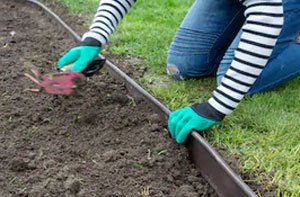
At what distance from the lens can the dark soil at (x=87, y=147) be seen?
1.59 m

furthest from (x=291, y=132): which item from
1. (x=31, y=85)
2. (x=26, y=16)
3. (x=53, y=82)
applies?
(x=26, y=16)

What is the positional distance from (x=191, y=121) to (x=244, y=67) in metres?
0.37

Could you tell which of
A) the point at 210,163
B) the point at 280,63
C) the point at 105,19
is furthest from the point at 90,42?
the point at 280,63

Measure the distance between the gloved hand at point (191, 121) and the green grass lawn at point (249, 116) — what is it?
0.12m

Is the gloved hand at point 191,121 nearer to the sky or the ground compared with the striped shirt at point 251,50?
nearer to the ground

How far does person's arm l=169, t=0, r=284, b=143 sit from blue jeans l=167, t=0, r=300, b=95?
0.68 meters

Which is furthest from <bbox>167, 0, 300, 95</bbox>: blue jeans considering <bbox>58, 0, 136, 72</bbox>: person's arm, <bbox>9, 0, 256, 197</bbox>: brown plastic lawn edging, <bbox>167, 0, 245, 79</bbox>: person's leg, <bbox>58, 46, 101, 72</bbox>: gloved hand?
<bbox>58, 46, 101, 72</bbox>: gloved hand

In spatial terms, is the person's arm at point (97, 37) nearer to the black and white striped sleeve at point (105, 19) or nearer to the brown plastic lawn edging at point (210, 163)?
the black and white striped sleeve at point (105, 19)

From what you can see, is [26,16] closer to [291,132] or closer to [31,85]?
[31,85]

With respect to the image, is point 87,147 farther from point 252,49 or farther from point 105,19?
point 252,49

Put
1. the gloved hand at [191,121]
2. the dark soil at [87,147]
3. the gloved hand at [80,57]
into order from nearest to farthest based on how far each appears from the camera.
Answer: the dark soil at [87,147]
the gloved hand at [191,121]
the gloved hand at [80,57]

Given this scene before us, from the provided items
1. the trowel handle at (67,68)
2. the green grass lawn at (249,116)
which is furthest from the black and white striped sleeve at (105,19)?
the green grass lawn at (249,116)

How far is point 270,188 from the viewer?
1513mm

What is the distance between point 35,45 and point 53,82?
4.47 ft
